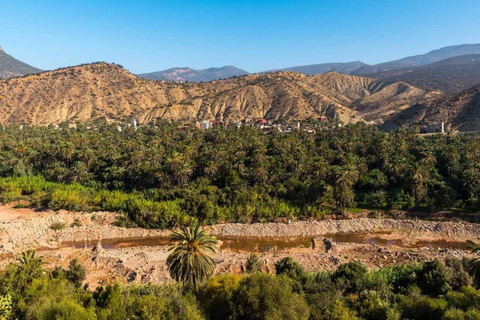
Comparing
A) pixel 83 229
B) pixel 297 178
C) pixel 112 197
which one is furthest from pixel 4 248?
pixel 297 178

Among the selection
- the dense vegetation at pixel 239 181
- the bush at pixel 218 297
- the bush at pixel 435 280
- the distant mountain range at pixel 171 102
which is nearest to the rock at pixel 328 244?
the dense vegetation at pixel 239 181

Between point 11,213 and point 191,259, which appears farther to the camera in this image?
point 11,213

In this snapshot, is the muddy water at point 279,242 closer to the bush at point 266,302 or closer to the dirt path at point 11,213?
the dirt path at point 11,213

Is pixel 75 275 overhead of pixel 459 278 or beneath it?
overhead

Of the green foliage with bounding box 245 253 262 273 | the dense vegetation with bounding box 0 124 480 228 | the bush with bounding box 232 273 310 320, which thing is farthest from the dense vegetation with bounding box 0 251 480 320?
the dense vegetation with bounding box 0 124 480 228

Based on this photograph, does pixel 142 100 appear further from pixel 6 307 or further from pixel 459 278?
pixel 459 278

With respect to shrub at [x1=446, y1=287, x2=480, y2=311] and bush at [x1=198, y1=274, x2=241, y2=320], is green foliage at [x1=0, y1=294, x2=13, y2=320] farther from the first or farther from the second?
shrub at [x1=446, y1=287, x2=480, y2=311]

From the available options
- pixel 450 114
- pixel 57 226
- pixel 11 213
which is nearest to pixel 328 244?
pixel 57 226

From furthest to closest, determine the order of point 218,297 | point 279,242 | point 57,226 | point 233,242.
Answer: point 57,226 < point 233,242 < point 279,242 < point 218,297
